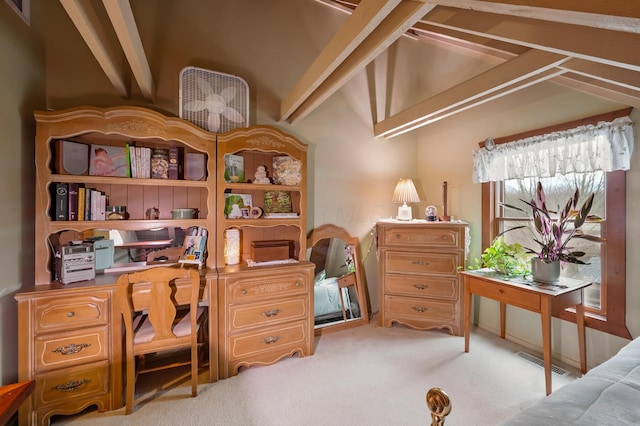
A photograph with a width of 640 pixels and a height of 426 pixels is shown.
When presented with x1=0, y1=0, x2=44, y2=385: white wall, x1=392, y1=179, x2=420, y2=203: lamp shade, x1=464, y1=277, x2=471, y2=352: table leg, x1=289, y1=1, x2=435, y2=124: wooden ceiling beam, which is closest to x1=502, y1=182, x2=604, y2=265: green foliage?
x1=464, y1=277, x2=471, y2=352: table leg

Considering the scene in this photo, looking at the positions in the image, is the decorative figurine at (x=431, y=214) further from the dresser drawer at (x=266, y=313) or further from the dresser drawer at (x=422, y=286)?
→ the dresser drawer at (x=266, y=313)

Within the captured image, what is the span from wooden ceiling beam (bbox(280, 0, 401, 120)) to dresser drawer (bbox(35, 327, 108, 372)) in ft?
7.28

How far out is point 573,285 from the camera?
1.99m

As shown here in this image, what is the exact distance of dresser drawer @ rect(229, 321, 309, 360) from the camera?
2.11 metres

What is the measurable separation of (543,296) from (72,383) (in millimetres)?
3175

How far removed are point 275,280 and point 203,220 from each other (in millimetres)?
777

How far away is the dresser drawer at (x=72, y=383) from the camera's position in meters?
1.60

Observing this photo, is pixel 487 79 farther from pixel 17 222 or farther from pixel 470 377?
pixel 17 222

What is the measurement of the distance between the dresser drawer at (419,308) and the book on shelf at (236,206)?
1.81 m

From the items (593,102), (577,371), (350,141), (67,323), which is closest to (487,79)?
(593,102)

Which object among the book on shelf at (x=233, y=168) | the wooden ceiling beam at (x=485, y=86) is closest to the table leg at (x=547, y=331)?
the wooden ceiling beam at (x=485, y=86)

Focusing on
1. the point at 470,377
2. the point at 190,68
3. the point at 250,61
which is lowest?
the point at 470,377

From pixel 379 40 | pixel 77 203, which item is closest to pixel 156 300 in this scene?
pixel 77 203

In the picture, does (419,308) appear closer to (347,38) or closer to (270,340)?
(270,340)
